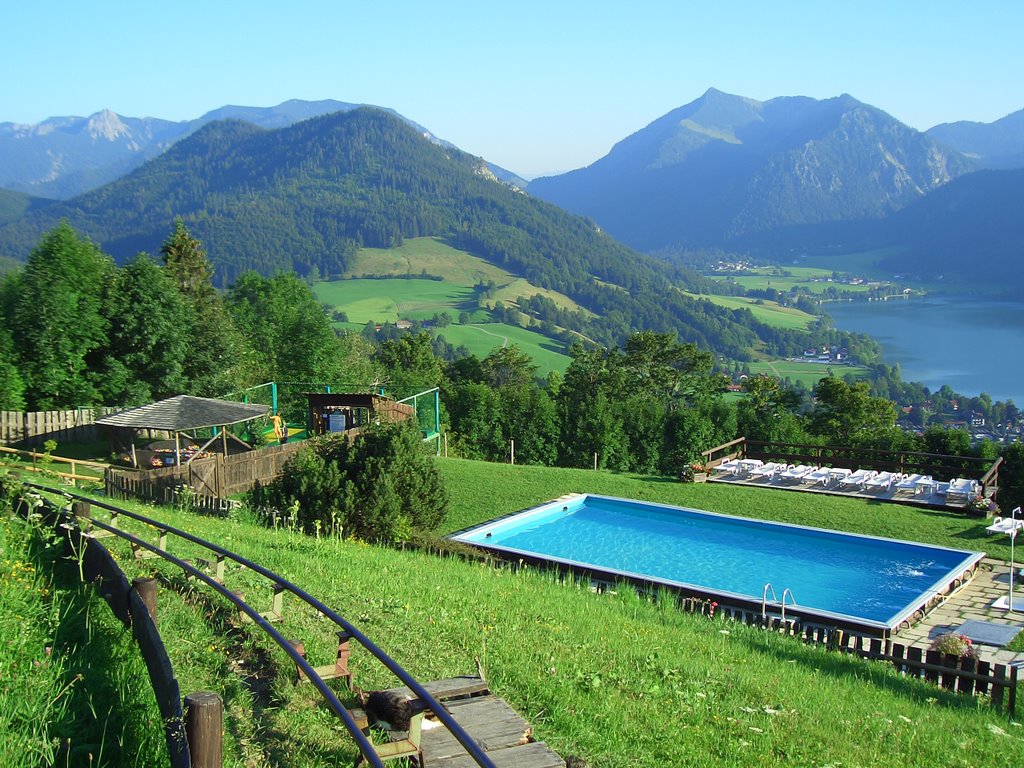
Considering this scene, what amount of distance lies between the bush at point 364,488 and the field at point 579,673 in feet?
12.5

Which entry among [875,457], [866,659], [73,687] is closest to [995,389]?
[875,457]

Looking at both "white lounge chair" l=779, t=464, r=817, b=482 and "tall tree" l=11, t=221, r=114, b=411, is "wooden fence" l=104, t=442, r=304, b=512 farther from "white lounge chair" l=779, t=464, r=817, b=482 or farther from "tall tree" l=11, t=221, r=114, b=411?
"white lounge chair" l=779, t=464, r=817, b=482

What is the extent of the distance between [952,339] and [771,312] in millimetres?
31842

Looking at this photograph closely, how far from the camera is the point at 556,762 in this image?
13.9ft

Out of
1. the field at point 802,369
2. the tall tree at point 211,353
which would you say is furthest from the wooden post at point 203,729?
the field at point 802,369

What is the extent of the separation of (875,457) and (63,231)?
25007mm

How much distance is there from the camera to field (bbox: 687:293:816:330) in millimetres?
147000

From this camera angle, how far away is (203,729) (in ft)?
9.81

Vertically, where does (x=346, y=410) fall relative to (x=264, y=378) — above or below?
below

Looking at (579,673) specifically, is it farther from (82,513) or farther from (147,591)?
(82,513)

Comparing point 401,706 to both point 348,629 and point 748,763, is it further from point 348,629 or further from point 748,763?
point 748,763

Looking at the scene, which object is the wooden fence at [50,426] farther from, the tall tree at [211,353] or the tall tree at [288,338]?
the tall tree at [288,338]

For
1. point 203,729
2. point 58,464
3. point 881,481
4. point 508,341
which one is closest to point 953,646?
point 203,729

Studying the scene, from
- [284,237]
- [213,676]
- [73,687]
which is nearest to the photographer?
[73,687]
